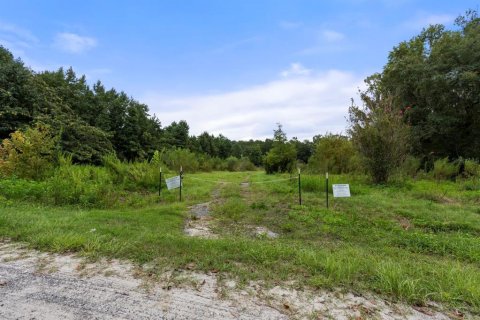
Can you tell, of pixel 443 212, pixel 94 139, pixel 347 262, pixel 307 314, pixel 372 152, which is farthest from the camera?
pixel 94 139

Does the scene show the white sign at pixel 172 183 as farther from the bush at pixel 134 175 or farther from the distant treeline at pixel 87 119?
the distant treeline at pixel 87 119

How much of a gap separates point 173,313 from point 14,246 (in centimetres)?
288

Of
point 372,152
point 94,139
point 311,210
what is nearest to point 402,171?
point 372,152

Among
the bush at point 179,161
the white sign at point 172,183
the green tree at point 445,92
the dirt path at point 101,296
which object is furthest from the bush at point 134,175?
the green tree at point 445,92

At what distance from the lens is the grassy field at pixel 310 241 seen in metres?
2.72

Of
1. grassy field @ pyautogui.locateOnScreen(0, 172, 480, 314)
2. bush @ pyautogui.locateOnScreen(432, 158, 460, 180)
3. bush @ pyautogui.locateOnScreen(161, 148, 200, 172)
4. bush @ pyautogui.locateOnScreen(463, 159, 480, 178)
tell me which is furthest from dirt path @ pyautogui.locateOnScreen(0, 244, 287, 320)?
bush @ pyautogui.locateOnScreen(161, 148, 200, 172)

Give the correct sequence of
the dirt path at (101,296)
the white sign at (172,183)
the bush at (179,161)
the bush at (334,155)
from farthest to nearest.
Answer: the bush at (179,161)
the bush at (334,155)
the white sign at (172,183)
the dirt path at (101,296)

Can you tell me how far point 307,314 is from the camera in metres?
2.14

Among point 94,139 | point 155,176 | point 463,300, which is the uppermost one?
point 94,139

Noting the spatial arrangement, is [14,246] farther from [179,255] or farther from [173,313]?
[173,313]

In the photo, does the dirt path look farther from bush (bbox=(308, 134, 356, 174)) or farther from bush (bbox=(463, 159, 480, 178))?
bush (bbox=(463, 159, 480, 178))

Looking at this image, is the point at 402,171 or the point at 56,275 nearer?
→ the point at 56,275

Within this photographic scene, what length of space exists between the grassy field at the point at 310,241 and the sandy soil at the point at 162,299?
20cm

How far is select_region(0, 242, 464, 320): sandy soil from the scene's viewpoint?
7.07 feet
